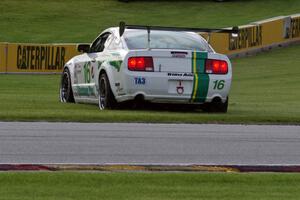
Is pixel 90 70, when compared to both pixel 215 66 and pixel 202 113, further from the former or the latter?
pixel 215 66

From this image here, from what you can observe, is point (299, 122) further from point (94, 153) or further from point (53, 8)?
point (53, 8)

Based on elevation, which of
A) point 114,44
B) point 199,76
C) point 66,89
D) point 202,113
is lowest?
point 66,89

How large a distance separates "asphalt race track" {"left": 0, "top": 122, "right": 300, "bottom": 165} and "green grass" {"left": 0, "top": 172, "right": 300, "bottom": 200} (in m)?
1.21

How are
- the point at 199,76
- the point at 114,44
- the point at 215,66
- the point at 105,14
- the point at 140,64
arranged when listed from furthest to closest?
the point at 105,14, the point at 114,44, the point at 215,66, the point at 199,76, the point at 140,64

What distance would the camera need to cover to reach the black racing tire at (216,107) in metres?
16.6

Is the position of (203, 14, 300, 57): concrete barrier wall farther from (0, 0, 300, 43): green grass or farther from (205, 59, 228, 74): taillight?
(205, 59, 228, 74): taillight

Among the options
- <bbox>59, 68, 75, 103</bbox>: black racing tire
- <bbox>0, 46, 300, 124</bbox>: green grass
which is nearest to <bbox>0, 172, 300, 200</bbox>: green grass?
<bbox>0, 46, 300, 124</bbox>: green grass

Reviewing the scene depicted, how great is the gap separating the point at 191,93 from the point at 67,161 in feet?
20.0

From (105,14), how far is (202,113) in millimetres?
32790

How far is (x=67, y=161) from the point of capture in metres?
10.3

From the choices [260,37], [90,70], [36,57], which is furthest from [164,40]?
[260,37]

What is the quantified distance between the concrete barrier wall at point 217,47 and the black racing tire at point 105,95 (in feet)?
39.0

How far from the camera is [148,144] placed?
12023 mm

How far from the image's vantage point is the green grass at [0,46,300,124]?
15.2m
